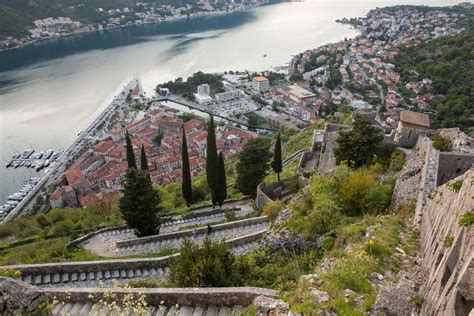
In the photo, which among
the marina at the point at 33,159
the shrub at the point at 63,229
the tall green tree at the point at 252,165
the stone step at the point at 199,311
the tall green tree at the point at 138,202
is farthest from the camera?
the marina at the point at 33,159

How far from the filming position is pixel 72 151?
40.4 meters

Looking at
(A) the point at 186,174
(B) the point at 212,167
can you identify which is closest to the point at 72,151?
(A) the point at 186,174

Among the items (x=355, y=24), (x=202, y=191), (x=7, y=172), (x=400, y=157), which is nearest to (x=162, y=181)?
(x=202, y=191)

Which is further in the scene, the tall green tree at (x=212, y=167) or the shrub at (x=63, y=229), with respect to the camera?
the tall green tree at (x=212, y=167)

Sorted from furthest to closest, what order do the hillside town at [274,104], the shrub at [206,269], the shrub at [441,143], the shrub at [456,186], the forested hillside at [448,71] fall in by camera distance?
the forested hillside at [448,71], the hillside town at [274,104], the shrub at [441,143], the shrub at [206,269], the shrub at [456,186]

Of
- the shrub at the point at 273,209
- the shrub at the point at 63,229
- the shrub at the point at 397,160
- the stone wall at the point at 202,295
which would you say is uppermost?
the stone wall at the point at 202,295

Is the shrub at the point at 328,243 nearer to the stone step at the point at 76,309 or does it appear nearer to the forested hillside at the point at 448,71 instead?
the stone step at the point at 76,309

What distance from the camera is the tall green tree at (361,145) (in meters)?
11.4

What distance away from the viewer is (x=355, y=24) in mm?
109062

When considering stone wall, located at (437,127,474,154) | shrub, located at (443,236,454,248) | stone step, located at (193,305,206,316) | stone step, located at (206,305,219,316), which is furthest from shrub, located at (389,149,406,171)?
stone step, located at (193,305,206,316)

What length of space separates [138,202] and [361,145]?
24.3 feet

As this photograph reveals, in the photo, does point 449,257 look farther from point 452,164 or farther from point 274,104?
point 274,104

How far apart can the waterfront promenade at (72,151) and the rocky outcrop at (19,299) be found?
94.6 feet

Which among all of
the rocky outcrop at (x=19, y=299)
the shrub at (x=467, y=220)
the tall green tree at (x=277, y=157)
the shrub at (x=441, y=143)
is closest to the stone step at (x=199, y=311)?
the rocky outcrop at (x=19, y=299)
